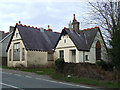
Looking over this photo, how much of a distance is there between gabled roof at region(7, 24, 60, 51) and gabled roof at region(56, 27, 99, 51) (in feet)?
13.9

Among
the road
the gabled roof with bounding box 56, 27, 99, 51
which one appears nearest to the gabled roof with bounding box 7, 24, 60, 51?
the gabled roof with bounding box 56, 27, 99, 51

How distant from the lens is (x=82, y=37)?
1112 inches

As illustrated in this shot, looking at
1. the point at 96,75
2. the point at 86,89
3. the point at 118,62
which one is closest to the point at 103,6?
the point at 118,62

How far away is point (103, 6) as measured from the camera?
16438 mm

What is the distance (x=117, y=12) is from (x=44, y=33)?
A: 18.8m

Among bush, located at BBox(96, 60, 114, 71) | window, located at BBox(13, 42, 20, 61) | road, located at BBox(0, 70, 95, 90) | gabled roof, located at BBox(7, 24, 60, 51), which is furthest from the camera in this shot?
window, located at BBox(13, 42, 20, 61)

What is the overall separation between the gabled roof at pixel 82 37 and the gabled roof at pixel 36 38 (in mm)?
4247

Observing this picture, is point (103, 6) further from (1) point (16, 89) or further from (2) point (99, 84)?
(1) point (16, 89)

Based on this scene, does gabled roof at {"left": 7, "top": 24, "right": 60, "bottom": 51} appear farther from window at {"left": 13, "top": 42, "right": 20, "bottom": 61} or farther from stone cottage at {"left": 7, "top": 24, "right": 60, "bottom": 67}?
window at {"left": 13, "top": 42, "right": 20, "bottom": 61}

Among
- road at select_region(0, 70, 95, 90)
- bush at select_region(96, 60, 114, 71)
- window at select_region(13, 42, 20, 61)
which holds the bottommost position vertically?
road at select_region(0, 70, 95, 90)

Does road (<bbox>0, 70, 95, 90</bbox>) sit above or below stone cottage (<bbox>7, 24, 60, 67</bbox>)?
below

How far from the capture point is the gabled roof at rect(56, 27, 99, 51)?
26.2m

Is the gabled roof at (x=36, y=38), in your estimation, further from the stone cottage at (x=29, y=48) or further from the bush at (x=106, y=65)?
the bush at (x=106, y=65)

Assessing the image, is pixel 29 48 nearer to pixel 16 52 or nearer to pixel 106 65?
pixel 16 52
